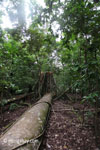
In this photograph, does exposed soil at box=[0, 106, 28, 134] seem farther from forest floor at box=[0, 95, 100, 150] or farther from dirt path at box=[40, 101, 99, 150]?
dirt path at box=[40, 101, 99, 150]

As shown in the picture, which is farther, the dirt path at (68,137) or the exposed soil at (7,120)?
the exposed soil at (7,120)

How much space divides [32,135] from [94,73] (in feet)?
5.24

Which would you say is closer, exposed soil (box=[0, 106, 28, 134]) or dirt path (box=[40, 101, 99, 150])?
dirt path (box=[40, 101, 99, 150])

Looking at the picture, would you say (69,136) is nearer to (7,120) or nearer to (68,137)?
(68,137)

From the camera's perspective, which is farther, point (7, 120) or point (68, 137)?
point (7, 120)

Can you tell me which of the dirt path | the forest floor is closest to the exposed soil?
the forest floor

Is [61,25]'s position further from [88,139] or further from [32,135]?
[88,139]

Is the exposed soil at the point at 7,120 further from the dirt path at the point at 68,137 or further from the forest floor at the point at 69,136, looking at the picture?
the dirt path at the point at 68,137

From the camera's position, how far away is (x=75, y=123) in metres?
2.69

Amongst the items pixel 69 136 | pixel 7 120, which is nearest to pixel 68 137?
pixel 69 136

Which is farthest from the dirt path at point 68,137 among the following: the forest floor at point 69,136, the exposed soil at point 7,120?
the exposed soil at point 7,120

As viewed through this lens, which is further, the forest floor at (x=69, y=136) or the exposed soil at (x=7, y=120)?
the exposed soil at (x=7, y=120)

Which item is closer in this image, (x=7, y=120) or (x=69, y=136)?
(x=69, y=136)

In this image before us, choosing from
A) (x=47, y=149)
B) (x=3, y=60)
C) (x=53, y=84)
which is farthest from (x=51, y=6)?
(x=53, y=84)
